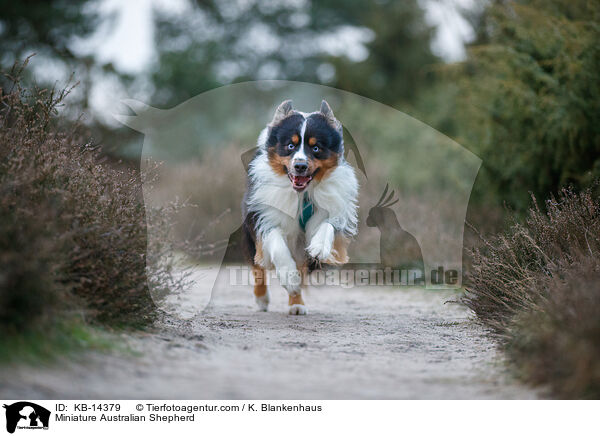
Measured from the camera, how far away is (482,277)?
17.0ft

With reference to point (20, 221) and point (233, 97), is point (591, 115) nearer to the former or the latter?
point (20, 221)

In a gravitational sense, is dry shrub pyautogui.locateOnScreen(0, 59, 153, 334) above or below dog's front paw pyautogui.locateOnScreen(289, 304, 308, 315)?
above

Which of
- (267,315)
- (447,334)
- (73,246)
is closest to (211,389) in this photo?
A: (73,246)

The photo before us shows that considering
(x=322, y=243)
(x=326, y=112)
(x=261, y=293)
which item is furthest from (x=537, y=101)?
(x=261, y=293)

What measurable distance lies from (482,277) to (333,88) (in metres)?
16.8

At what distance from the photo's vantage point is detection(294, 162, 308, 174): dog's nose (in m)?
5.55

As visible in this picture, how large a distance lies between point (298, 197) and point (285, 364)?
2.55m

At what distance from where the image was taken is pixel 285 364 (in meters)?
3.67

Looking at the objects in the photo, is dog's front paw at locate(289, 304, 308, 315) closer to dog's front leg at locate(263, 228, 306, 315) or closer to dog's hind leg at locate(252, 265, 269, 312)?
dog's front leg at locate(263, 228, 306, 315)

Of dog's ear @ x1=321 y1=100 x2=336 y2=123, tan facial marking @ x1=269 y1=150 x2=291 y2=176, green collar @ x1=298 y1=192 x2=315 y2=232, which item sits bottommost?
green collar @ x1=298 y1=192 x2=315 y2=232
